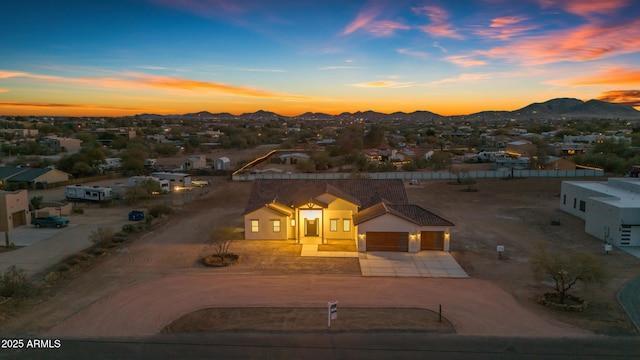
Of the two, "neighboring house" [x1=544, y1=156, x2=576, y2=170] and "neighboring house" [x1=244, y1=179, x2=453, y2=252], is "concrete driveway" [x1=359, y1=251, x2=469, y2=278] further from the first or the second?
"neighboring house" [x1=544, y1=156, x2=576, y2=170]

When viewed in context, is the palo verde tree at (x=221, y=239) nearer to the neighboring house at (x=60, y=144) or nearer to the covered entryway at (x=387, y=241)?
the covered entryway at (x=387, y=241)

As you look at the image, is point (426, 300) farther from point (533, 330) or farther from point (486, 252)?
point (486, 252)

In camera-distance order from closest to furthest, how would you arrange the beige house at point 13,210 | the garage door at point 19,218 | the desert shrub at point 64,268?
the desert shrub at point 64,268
the beige house at point 13,210
the garage door at point 19,218

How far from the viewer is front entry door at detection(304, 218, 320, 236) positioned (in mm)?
27062

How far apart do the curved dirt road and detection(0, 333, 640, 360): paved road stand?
2.20ft

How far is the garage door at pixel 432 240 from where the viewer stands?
24.8 metres

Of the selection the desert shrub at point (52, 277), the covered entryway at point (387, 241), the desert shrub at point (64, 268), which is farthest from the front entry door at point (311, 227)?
the desert shrub at point (52, 277)

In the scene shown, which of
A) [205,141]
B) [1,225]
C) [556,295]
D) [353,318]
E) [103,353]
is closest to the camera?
[103,353]

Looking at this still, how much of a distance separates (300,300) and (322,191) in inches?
441

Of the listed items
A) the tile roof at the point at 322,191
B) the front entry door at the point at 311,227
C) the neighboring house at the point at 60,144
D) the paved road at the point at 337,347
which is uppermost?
the neighboring house at the point at 60,144

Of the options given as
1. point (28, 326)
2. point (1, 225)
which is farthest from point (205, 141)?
point (28, 326)

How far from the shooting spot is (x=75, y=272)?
21172 millimetres

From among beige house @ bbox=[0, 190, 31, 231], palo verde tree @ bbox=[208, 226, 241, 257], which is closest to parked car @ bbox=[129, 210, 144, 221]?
beige house @ bbox=[0, 190, 31, 231]

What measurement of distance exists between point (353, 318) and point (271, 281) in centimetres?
523
